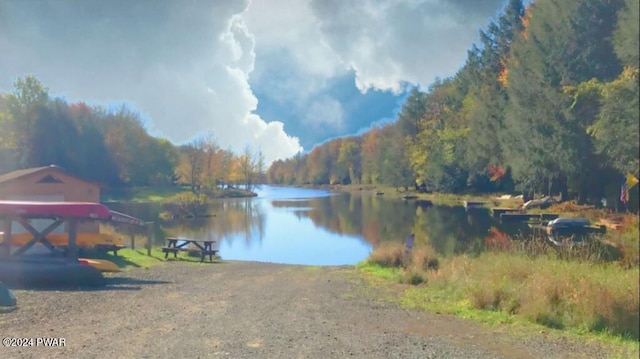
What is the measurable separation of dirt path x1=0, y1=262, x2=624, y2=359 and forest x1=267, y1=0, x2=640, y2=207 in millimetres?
6075

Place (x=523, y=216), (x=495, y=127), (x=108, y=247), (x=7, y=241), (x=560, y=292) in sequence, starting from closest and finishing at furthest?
(x=560, y=292) < (x=7, y=241) < (x=108, y=247) < (x=523, y=216) < (x=495, y=127)

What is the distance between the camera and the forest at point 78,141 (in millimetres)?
46312

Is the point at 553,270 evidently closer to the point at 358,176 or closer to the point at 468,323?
the point at 468,323

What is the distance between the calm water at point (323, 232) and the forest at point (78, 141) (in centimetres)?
648

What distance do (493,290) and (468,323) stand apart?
176 cm

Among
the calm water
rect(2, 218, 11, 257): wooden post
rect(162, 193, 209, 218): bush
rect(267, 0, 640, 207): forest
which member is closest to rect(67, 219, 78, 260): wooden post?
rect(2, 218, 11, 257): wooden post

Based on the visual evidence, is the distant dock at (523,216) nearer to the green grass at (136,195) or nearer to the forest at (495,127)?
the forest at (495,127)

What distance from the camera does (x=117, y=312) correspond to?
8.88 meters

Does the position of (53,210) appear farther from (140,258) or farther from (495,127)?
(495,127)

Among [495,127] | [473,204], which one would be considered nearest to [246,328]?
[495,127]

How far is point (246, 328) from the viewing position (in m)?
8.02

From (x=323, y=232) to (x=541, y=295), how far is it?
25.5 m

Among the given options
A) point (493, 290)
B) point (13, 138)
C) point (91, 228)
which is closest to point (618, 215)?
point (493, 290)

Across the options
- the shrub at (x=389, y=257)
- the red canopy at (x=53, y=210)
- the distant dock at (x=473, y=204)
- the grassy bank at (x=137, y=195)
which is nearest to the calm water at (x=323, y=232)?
the grassy bank at (x=137, y=195)
